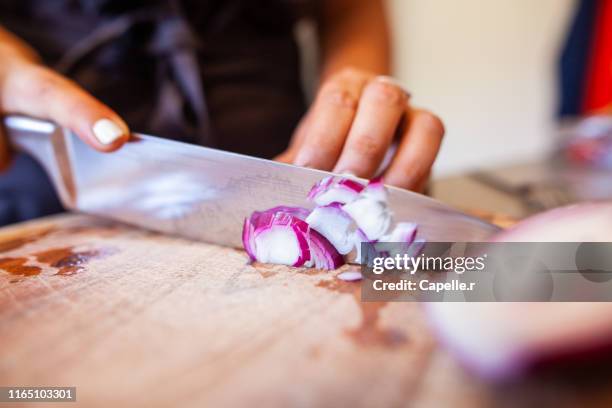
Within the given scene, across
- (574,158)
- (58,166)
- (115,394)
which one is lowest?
(574,158)

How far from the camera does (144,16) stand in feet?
2.79

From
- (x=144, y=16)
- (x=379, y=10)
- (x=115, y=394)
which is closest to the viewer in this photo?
(x=115, y=394)

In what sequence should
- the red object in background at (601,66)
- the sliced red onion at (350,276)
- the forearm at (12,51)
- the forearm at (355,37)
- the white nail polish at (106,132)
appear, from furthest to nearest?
the red object in background at (601,66), the forearm at (355,37), the forearm at (12,51), the white nail polish at (106,132), the sliced red onion at (350,276)

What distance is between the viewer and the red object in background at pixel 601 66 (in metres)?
1.79

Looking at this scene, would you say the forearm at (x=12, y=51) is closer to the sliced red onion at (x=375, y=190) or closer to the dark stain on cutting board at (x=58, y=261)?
the dark stain on cutting board at (x=58, y=261)

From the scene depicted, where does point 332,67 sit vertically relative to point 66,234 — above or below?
above

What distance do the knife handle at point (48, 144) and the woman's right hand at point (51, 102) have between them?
0.05 feet

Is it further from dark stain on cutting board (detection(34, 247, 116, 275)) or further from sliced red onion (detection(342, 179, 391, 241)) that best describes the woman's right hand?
sliced red onion (detection(342, 179, 391, 241))

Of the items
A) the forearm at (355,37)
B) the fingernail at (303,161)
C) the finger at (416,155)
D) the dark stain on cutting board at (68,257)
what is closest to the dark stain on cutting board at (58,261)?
the dark stain on cutting board at (68,257)

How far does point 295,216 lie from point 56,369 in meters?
0.27

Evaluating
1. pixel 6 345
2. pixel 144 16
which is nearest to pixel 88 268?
pixel 6 345

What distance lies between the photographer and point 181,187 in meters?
0.61

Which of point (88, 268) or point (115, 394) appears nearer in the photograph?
point (115, 394)

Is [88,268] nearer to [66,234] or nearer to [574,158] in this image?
[66,234]
